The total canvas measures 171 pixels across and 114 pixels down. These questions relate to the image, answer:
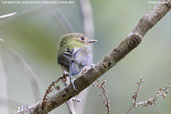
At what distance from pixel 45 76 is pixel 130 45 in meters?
3.89

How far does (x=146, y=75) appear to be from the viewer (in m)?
4.77

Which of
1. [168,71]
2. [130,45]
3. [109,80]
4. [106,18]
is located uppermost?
[106,18]

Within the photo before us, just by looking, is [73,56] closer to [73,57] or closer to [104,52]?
[73,57]

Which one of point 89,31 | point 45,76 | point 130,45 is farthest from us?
point 45,76

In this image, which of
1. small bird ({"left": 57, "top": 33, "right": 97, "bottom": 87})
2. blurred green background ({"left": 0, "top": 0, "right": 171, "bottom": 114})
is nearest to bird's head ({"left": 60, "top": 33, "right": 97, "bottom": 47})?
small bird ({"left": 57, "top": 33, "right": 97, "bottom": 87})

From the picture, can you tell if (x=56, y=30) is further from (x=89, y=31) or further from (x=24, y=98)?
(x=89, y=31)

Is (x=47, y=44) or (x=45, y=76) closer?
(x=45, y=76)

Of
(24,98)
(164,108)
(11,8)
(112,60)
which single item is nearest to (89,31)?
(112,60)

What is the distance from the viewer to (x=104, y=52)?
4.81 m

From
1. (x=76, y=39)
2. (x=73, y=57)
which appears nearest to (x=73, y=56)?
(x=73, y=57)

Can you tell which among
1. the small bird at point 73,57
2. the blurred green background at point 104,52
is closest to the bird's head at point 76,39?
the small bird at point 73,57

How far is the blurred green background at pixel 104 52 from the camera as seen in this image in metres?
4.60

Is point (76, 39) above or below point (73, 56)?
above

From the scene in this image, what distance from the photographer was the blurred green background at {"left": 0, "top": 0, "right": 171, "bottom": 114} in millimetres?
4598
